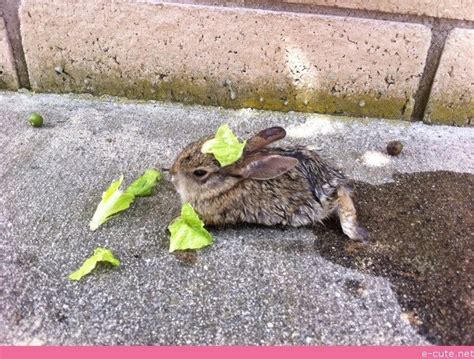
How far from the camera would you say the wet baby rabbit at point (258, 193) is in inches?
104

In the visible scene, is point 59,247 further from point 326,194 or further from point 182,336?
point 326,194

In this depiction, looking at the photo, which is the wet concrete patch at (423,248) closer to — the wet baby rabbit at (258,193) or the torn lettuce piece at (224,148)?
the wet baby rabbit at (258,193)

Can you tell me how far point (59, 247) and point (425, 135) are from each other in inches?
107

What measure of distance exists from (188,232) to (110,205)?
1.57 ft

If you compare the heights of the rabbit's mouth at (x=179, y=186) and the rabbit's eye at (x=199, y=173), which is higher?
the rabbit's eye at (x=199, y=173)

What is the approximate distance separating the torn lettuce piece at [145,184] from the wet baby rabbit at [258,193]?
10.4 inches

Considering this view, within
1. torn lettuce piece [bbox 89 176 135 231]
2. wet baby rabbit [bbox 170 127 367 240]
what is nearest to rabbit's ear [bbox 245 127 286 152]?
wet baby rabbit [bbox 170 127 367 240]

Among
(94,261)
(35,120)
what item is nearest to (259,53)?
(35,120)

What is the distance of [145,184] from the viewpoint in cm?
294

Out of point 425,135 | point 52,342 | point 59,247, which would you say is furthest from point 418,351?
point 425,135

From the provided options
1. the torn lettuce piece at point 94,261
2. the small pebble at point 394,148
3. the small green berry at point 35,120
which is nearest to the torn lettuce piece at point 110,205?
the torn lettuce piece at point 94,261

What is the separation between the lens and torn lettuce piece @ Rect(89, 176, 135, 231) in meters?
2.64

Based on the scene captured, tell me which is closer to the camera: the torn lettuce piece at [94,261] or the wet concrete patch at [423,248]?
the wet concrete patch at [423,248]

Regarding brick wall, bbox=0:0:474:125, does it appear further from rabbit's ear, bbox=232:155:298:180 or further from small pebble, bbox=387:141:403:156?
rabbit's ear, bbox=232:155:298:180
